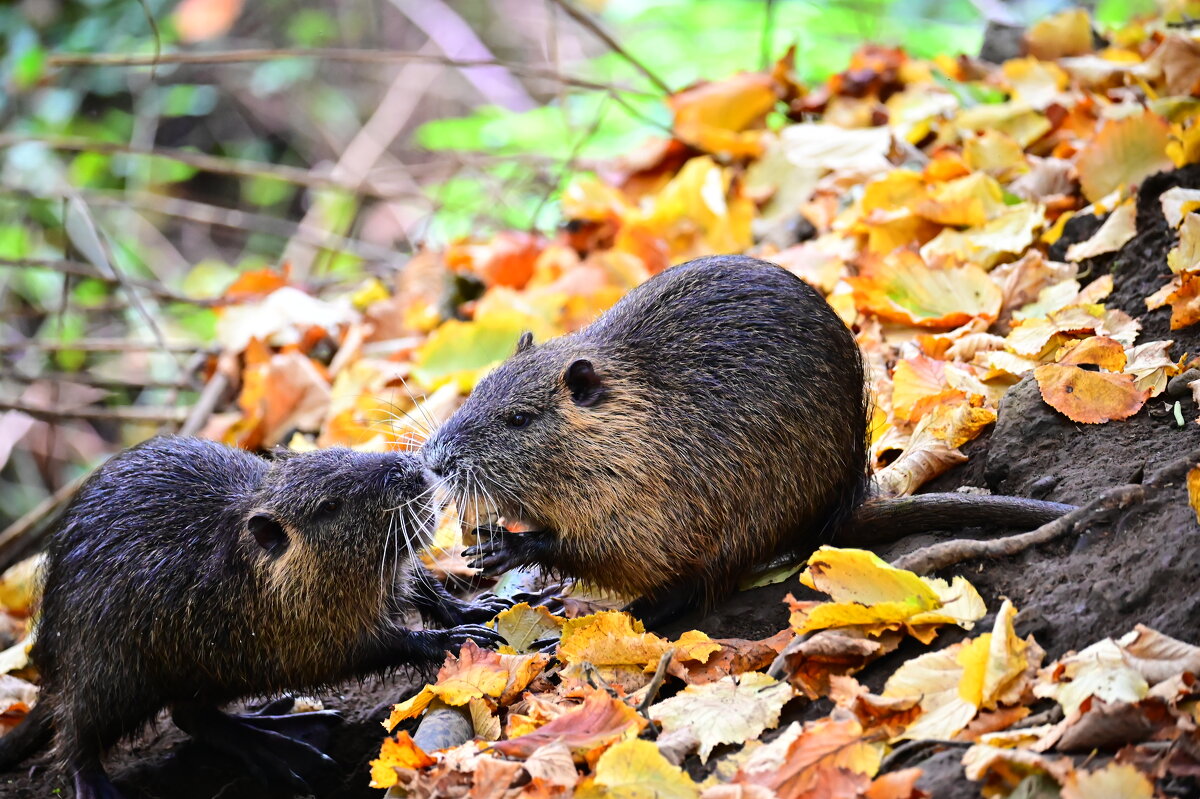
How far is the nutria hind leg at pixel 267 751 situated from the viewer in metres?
3.71

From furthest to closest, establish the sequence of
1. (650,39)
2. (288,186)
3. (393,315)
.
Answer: (288,186) < (650,39) < (393,315)

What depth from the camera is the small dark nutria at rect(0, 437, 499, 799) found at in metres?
3.78

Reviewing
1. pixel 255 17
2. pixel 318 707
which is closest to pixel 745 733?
pixel 318 707

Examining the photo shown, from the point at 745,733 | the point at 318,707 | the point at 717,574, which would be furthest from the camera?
the point at 318,707

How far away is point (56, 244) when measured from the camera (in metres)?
9.61

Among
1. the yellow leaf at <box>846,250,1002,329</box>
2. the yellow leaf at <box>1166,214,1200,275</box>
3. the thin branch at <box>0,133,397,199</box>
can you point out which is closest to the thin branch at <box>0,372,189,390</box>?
the thin branch at <box>0,133,397,199</box>

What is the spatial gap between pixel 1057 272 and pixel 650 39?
5.52 m

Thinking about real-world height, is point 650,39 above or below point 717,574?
above

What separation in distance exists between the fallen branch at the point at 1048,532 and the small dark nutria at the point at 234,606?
4.86 ft

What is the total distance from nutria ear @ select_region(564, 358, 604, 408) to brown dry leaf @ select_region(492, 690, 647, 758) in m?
1.14

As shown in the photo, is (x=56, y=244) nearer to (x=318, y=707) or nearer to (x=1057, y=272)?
(x=318, y=707)

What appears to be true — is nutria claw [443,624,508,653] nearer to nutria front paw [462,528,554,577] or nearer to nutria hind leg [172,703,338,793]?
nutria front paw [462,528,554,577]

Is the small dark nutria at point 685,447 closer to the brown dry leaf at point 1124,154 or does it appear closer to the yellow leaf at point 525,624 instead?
the yellow leaf at point 525,624

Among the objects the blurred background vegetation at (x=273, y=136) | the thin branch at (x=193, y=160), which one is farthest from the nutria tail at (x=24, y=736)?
the thin branch at (x=193, y=160)
